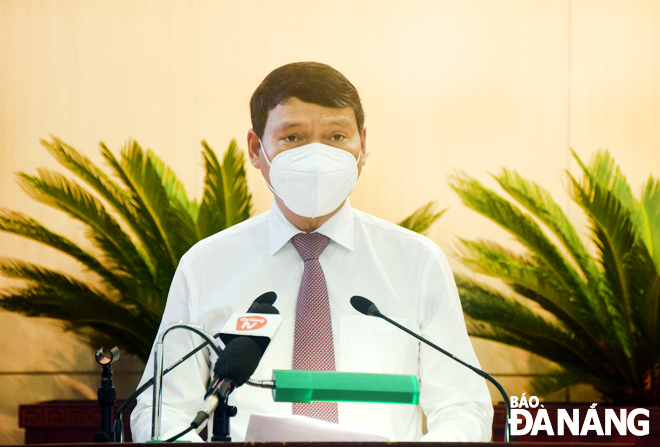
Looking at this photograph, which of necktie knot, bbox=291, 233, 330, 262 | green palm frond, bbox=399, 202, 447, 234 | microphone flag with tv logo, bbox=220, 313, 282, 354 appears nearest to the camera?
microphone flag with tv logo, bbox=220, 313, 282, 354

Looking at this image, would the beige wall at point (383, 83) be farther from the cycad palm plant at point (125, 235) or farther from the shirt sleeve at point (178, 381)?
the shirt sleeve at point (178, 381)

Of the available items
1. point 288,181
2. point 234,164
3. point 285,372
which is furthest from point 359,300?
point 234,164

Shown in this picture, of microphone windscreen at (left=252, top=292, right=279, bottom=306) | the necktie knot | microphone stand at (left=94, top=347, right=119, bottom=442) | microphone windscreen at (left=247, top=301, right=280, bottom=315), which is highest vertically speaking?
the necktie knot

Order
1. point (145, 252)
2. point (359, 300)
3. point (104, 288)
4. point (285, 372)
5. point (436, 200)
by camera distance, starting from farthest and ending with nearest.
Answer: point (436, 200) < point (104, 288) < point (145, 252) < point (359, 300) < point (285, 372)

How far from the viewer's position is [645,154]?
17.8 feet

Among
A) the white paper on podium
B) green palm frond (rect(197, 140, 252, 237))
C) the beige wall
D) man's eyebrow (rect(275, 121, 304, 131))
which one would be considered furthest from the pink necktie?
the beige wall

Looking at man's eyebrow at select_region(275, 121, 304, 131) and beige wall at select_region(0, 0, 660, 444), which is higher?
beige wall at select_region(0, 0, 660, 444)

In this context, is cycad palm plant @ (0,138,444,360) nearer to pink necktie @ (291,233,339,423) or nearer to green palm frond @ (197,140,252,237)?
green palm frond @ (197,140,252,237)

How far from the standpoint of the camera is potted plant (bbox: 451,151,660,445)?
439 centimetres

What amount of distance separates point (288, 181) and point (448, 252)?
10.3ft

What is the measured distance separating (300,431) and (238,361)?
323 mm

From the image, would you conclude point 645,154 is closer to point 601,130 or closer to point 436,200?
point 601,130

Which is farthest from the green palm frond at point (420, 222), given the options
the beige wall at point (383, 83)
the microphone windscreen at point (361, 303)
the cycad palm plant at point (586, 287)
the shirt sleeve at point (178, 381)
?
the microphone windscreen at point (361, 303)

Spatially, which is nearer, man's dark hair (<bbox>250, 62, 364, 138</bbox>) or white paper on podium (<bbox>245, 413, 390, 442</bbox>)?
white paper on podium (<bbox>245, 413, 390, 442</bbox>)
